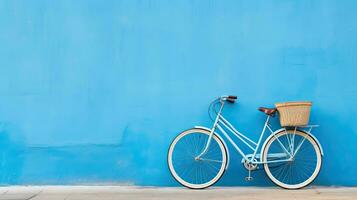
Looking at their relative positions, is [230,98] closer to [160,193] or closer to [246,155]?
[246,155]

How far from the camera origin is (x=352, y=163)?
20.4 feet

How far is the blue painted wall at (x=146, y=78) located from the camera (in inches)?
245

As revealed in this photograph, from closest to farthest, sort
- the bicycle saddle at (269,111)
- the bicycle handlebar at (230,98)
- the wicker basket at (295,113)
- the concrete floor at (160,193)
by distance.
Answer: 1. the concrete floor at (160,193)
2. the wicker basket at (295,113)
3. the bicycle saddle at (269,111)
4. the bicycle handlebar at (230,98)

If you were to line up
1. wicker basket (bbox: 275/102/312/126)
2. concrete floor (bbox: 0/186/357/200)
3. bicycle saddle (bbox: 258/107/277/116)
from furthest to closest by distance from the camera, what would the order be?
bicycle saddle (bbox: 258/107/277/116)
wicker basket (bbox: 275/102/312/126)
concrete floor (bbox: 0/186/357/200)

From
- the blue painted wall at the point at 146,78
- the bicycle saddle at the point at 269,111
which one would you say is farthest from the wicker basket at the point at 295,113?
the blue painted wall at the point at 146,78

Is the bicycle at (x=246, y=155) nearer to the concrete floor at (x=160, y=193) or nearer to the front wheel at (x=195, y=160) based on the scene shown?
the front wheel at (x=195, y=160)

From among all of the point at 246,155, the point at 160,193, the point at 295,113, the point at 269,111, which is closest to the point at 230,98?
the point at 269,111

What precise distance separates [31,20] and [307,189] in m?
3.84

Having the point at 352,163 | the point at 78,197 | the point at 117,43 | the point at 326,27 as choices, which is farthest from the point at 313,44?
the point at 78,197

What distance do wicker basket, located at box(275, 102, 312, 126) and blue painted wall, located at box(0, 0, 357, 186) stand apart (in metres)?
0.43

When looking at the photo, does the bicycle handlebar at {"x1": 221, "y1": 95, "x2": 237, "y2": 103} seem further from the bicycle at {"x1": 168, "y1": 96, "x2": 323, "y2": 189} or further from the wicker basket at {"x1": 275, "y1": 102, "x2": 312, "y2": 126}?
the wicker basket at {"x1": 275, "y1": 102, "x2": 312, "y2": 126}

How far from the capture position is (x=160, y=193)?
585 centimetres

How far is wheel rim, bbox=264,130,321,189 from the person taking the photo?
19.7 feet

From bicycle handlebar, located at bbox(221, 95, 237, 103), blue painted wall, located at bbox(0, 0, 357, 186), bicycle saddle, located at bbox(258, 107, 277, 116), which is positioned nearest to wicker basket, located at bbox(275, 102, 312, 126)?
bicycle saddle, located at bbox(258, 107, 277, 116)
